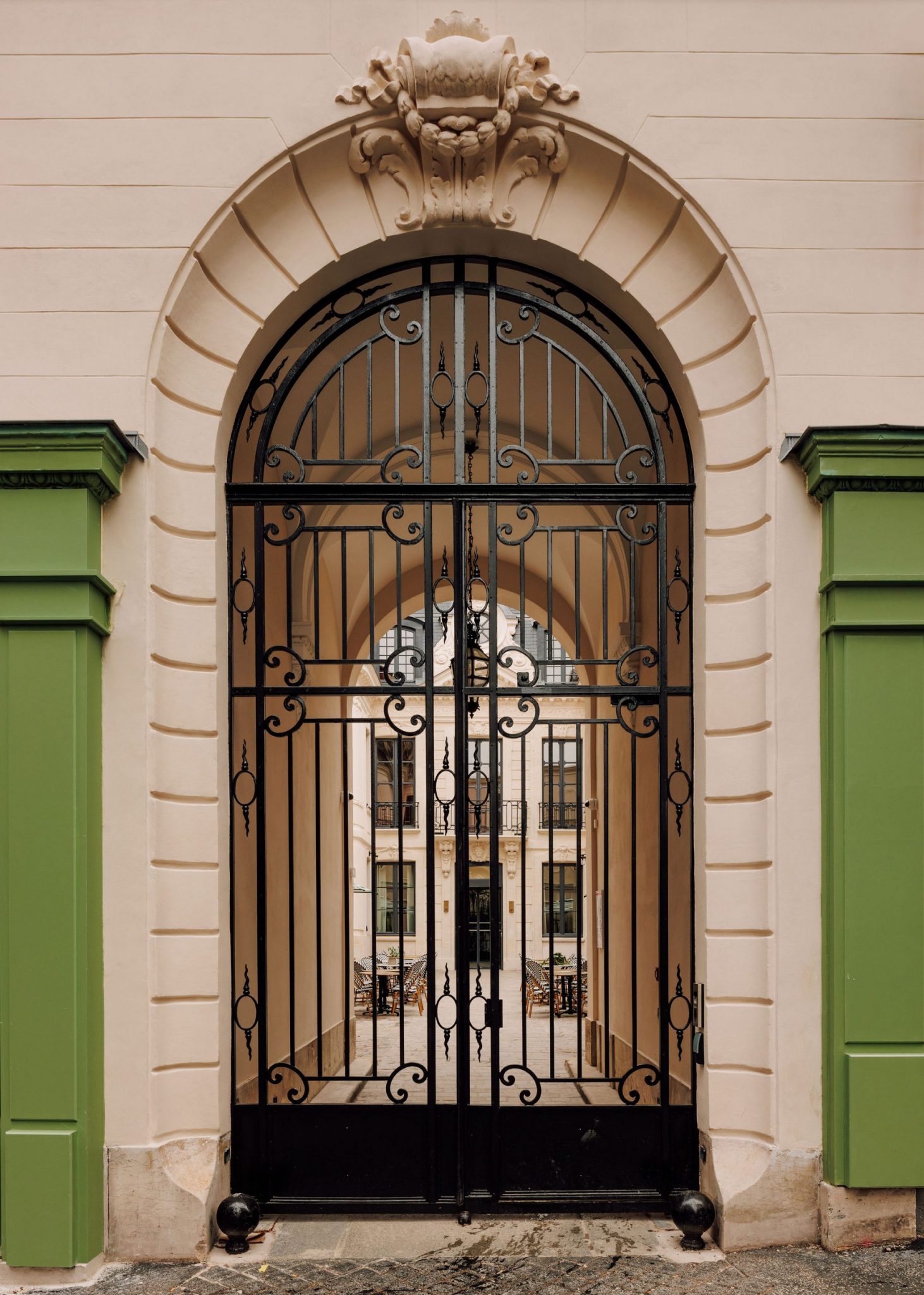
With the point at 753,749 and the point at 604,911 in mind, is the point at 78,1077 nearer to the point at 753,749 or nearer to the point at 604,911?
the point at 604,911

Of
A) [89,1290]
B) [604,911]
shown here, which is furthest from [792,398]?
[89,1290]

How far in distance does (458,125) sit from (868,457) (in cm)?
273

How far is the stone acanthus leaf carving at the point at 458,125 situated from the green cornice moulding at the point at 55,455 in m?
2.06

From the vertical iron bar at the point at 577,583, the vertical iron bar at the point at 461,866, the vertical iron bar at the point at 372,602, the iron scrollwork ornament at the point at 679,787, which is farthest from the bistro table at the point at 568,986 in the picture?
the vertical iron bar at the point at 372,602

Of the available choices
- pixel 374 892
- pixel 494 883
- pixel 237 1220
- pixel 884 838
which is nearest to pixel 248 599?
pixel 374 892

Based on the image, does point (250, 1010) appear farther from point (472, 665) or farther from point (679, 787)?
point (679, 787)

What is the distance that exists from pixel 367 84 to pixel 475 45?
0.59 metres

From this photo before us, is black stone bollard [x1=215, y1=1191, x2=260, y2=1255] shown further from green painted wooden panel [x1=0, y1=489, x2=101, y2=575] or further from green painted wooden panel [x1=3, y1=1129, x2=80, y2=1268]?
green painted wooden panel [x1=0, y1=489, x2=101, y2=575]

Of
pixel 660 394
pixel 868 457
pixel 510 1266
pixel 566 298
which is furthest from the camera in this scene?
pixel 566 298

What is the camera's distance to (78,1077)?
234 inches

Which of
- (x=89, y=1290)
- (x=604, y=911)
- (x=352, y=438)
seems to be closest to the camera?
(x=89, y=1290)

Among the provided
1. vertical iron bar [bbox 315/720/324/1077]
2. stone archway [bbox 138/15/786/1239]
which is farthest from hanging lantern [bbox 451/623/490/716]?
stone archway [bbox 138/15/786/1239]

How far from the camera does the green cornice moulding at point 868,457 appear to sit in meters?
6.12

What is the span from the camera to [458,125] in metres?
6.42
